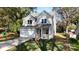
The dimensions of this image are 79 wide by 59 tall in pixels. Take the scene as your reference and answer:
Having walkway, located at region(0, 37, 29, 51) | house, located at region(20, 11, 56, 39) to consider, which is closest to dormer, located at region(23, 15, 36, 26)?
house, located at region(20, 11, 56, 39)

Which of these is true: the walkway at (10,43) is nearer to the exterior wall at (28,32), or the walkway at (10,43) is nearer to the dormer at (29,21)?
the exterior wall at (28,32)

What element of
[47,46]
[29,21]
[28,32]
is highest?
[29,21]

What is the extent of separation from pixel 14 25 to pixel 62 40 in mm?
492

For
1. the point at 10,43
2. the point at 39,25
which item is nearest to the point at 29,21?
the point at 39,25

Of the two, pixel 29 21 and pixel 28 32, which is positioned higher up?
pixel 29 21

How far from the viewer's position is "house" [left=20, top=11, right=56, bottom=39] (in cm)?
257

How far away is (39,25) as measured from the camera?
258cm

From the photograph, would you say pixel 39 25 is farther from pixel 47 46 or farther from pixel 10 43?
pixel 10 43

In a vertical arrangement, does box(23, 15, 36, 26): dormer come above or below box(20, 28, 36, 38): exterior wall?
above

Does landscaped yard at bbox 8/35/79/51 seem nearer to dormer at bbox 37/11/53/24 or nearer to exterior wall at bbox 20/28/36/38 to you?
exterior wall at bbox 20/28/36/38

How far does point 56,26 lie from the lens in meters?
2.57
